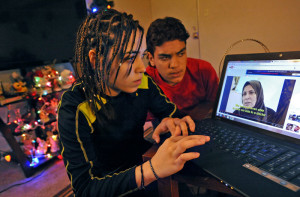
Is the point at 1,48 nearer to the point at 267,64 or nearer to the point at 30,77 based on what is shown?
the point at 30,77

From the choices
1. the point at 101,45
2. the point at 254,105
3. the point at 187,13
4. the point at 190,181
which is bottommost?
the point at 190,181

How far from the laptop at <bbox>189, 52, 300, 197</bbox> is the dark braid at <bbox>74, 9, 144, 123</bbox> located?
0.38 m

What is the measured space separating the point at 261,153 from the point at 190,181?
19cm

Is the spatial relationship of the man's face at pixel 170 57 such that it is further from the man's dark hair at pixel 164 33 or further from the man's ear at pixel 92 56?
the man's ear at pixel 92 56

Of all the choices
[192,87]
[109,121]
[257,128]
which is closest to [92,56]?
[109,121]

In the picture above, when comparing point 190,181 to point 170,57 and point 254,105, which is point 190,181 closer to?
point 254,105

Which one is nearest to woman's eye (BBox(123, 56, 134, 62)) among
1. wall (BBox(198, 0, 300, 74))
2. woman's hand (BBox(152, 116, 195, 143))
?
woman's hand (BBox(152, 116, 195, 143))

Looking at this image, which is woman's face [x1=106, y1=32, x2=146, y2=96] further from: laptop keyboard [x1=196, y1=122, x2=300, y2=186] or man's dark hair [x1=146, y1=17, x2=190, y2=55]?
man's dark hair [x1=146, y1=17, x2=190, y2=55]

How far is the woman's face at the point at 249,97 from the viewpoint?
671 mm

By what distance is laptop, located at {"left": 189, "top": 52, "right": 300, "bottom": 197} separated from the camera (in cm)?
41

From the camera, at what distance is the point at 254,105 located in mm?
664

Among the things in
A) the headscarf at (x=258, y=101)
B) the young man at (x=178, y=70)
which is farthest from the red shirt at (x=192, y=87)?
the headscarf at (x=258, y=101)

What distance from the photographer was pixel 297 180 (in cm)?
38

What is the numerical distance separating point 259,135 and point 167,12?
327 centimetres
